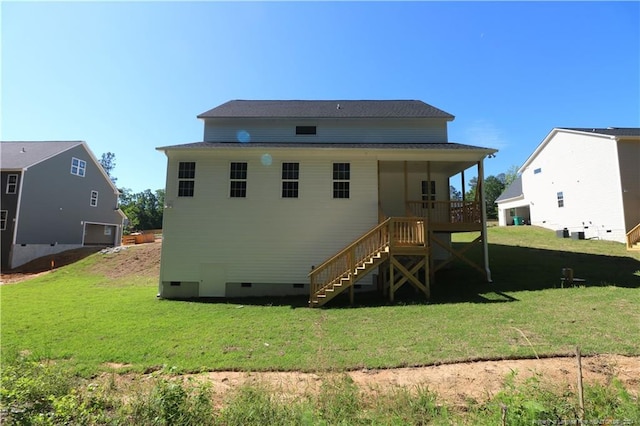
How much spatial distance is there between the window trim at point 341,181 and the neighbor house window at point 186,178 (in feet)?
18.9

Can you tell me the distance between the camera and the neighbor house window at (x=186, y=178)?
42.1ft

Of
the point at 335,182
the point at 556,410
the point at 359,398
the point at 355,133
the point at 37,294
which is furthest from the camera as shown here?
the point at 355,133

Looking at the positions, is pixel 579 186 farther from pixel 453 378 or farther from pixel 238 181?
pixel 453 378

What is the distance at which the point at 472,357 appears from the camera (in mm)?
5750

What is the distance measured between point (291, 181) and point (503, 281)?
9.13 meters

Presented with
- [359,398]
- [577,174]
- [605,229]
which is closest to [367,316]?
[359,398]

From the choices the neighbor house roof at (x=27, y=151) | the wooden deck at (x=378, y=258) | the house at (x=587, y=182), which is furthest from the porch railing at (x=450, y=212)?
the neighbor house roof at (x=27, y=151)

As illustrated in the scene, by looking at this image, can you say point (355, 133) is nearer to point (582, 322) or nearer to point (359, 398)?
point (582, 322)

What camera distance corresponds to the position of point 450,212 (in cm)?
1316

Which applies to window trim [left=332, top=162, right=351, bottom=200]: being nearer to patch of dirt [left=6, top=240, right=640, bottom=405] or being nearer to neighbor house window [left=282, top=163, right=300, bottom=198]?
neighbor house window [left=282, top=163, right=300, bottom=198]

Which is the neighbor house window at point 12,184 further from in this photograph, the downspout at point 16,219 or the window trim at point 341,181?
the window trim at point 341,181

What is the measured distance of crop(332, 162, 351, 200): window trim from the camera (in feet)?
41.4

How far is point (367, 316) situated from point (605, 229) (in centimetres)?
1868

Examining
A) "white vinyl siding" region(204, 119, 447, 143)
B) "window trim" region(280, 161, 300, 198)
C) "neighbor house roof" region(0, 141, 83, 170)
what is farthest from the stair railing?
"neighbor house roof" region(0, 141, 83, 170)
